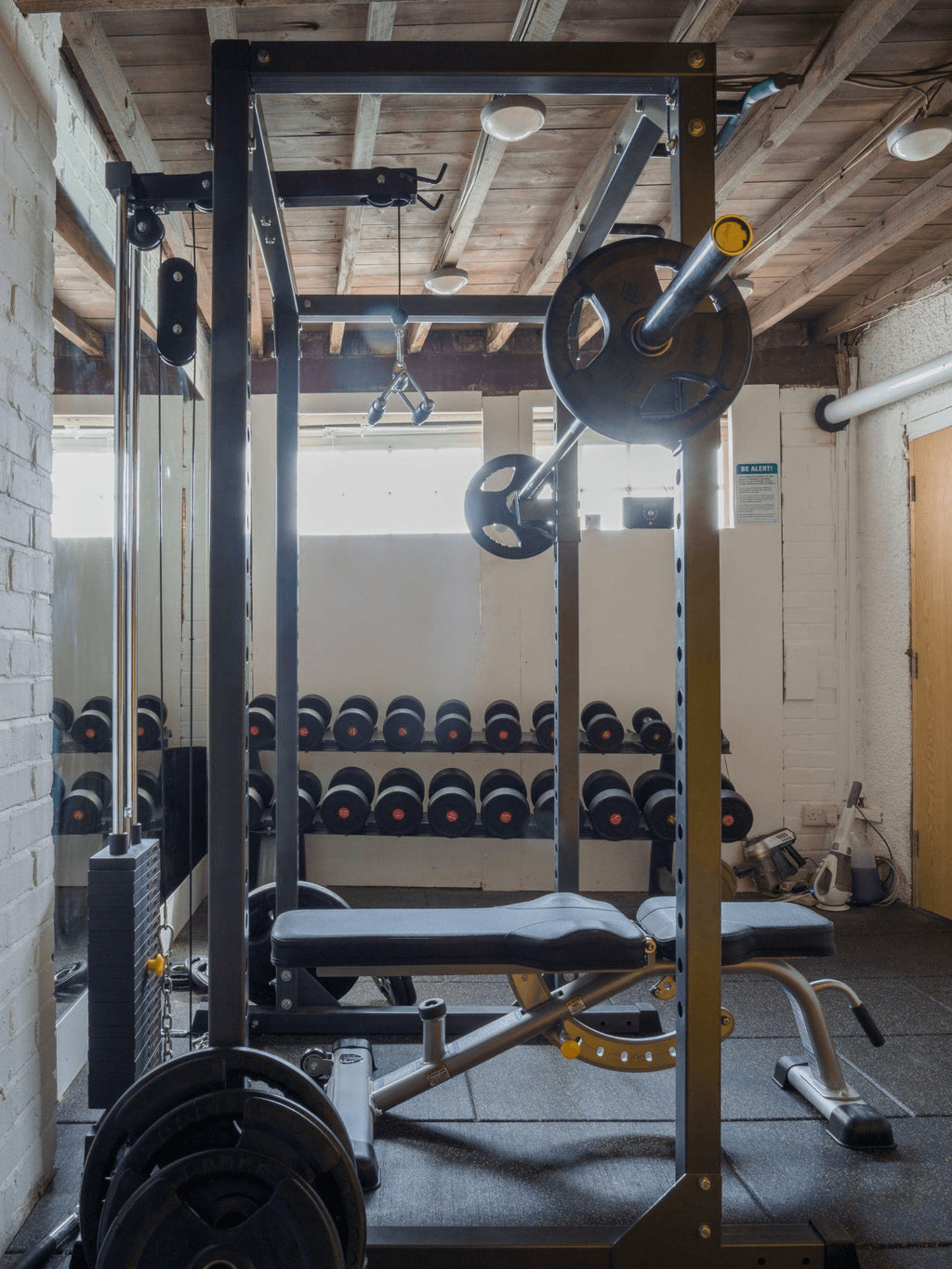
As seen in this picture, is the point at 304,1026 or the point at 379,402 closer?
the point at 304,1026

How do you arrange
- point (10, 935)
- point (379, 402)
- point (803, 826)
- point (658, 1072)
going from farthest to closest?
point (803, 826)
point (379, 402)
point (658, 1072)
point (10, 935)

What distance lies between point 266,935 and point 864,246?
10.3 ft

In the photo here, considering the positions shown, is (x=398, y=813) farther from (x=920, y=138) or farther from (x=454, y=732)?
(x=920, y=138)

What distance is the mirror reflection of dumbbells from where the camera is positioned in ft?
11.3

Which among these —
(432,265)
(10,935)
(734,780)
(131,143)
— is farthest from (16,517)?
(734,780)

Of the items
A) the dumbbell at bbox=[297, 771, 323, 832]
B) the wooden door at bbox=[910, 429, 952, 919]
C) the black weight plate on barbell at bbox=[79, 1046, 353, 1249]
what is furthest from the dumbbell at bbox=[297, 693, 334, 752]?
the wooden door at bbox=[910, 429, 952, 919]

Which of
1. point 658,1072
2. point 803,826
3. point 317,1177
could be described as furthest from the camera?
point 803,826

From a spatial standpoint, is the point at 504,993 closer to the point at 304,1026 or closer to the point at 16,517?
the point at 304,1026

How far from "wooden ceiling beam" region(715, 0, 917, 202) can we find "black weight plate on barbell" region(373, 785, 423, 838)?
7.98 ft

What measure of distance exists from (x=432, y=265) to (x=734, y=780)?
Answer: 2700mm

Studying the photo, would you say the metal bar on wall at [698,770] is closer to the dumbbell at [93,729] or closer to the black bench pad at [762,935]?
the black bench pad at [762,935]

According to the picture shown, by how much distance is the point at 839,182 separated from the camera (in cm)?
282

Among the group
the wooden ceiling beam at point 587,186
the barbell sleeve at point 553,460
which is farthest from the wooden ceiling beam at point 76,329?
the wooden ceiling beam at point 587,186

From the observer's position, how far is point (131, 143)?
8.08 ft
